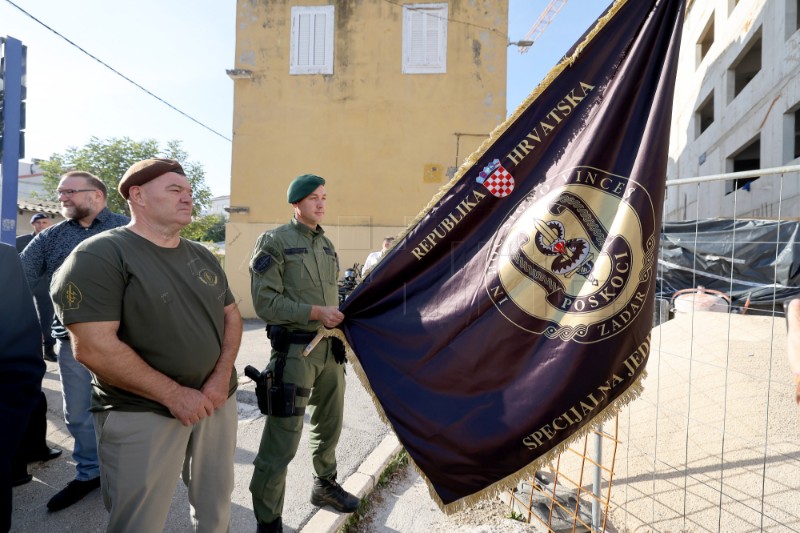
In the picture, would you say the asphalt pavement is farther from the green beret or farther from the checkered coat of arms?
the checkered coat of arms

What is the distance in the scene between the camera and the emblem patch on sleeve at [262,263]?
2.67 m

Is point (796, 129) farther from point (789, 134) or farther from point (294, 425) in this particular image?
point (294, 425)

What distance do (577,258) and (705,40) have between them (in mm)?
20652

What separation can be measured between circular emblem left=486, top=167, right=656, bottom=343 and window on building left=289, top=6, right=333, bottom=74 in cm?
1120

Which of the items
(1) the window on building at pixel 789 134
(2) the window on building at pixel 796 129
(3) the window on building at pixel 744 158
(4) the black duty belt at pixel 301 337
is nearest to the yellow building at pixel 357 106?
(1) the window on building at pixel 789 134

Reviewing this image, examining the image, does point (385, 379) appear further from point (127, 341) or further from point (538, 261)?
point (127, 341)

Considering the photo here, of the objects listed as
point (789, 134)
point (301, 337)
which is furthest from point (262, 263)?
point (789, 134)

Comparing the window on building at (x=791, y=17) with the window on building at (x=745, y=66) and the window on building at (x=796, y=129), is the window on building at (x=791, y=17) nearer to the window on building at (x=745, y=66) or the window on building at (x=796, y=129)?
the window on building at (x=796, y=129)

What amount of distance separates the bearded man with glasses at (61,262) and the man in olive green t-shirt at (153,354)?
130 cm

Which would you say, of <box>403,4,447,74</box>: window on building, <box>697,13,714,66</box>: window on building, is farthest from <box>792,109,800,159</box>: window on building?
<box>403,4,447,74</box>: window on building

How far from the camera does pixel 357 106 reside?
39.1ft

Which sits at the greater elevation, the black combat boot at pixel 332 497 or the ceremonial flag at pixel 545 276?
the ceremonial flag at pixel 545 276

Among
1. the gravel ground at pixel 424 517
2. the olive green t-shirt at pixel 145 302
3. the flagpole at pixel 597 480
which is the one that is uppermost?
the olive green t-shirt at pixel 145 302

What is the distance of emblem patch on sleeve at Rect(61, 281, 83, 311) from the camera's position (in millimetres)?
1740
